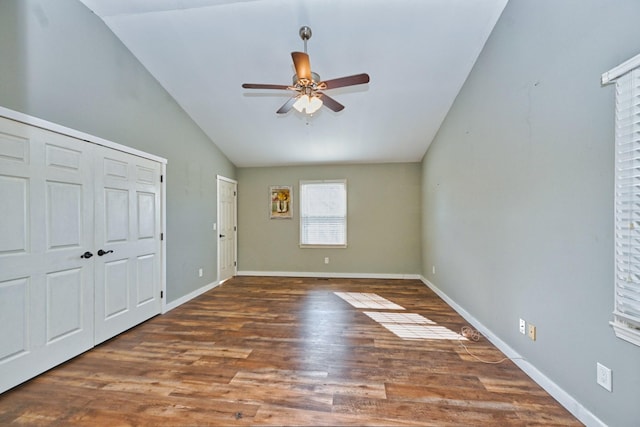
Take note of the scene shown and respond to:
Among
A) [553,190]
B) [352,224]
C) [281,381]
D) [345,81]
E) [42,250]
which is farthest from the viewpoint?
[352,224]

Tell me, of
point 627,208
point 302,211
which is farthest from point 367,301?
point 627,208

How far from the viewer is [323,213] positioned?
226 inches

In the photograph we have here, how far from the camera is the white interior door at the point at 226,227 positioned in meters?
5.17

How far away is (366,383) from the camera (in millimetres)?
2041

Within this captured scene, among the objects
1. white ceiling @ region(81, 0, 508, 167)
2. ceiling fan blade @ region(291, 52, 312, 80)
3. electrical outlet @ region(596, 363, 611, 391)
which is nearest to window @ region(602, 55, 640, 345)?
electrical outlet @ region(596, 363, 611, 391)

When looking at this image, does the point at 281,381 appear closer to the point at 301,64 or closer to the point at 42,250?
the point at 42,250

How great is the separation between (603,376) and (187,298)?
4.47 m

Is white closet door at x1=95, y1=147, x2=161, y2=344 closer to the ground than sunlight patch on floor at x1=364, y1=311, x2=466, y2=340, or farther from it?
farther from it

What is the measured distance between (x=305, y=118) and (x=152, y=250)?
286 centimetres

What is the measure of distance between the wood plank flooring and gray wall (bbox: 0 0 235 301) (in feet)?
4.53

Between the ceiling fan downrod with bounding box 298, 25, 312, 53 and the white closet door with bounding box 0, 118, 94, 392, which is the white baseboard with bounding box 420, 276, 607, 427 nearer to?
the ceiling fan downrod with bounding box 298, 25, 312, 53

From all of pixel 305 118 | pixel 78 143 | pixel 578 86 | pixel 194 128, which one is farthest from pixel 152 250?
pixel 578 86

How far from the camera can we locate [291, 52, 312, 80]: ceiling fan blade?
86.6 inches

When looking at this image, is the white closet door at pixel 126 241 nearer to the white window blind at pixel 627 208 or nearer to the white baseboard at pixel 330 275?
the white baseboard at pixel 330 275
